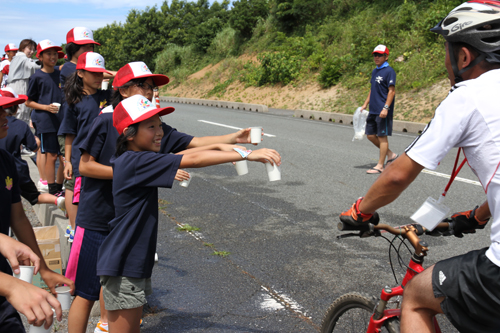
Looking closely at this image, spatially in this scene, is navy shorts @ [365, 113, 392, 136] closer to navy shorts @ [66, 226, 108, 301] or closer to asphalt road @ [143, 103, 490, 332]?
asphalt road @ [143, 103, 490, 332]

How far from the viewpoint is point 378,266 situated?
4453 millimetres

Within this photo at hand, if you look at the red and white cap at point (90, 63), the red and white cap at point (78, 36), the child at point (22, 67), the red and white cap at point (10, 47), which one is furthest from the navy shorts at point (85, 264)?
the red and white cap at point (10, 47)

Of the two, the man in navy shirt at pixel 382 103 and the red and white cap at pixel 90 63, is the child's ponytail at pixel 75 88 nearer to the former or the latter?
the red and white cap at pixel 90 63

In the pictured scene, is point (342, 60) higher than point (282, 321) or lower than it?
higher

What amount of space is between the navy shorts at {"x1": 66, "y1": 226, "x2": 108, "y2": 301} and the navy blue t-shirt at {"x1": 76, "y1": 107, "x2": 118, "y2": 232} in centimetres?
6

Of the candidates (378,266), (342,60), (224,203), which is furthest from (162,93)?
(378,266)

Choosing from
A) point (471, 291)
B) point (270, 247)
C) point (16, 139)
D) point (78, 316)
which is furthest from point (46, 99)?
point (471, 291)

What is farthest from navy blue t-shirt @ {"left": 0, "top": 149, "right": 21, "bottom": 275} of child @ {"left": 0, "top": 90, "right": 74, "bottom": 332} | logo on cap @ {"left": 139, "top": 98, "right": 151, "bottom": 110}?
logo on cap @ {"left": 139, "top": 98, "right": 151, "bottom": 110}

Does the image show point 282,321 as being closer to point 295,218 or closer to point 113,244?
point 113,244

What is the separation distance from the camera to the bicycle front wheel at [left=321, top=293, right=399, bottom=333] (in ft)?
8.45

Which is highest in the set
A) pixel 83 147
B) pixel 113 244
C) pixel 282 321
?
pixel 83 147

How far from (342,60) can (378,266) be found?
764 inches

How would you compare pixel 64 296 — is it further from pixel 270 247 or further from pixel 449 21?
pixel 270 247

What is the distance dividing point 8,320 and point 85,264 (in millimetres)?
995
